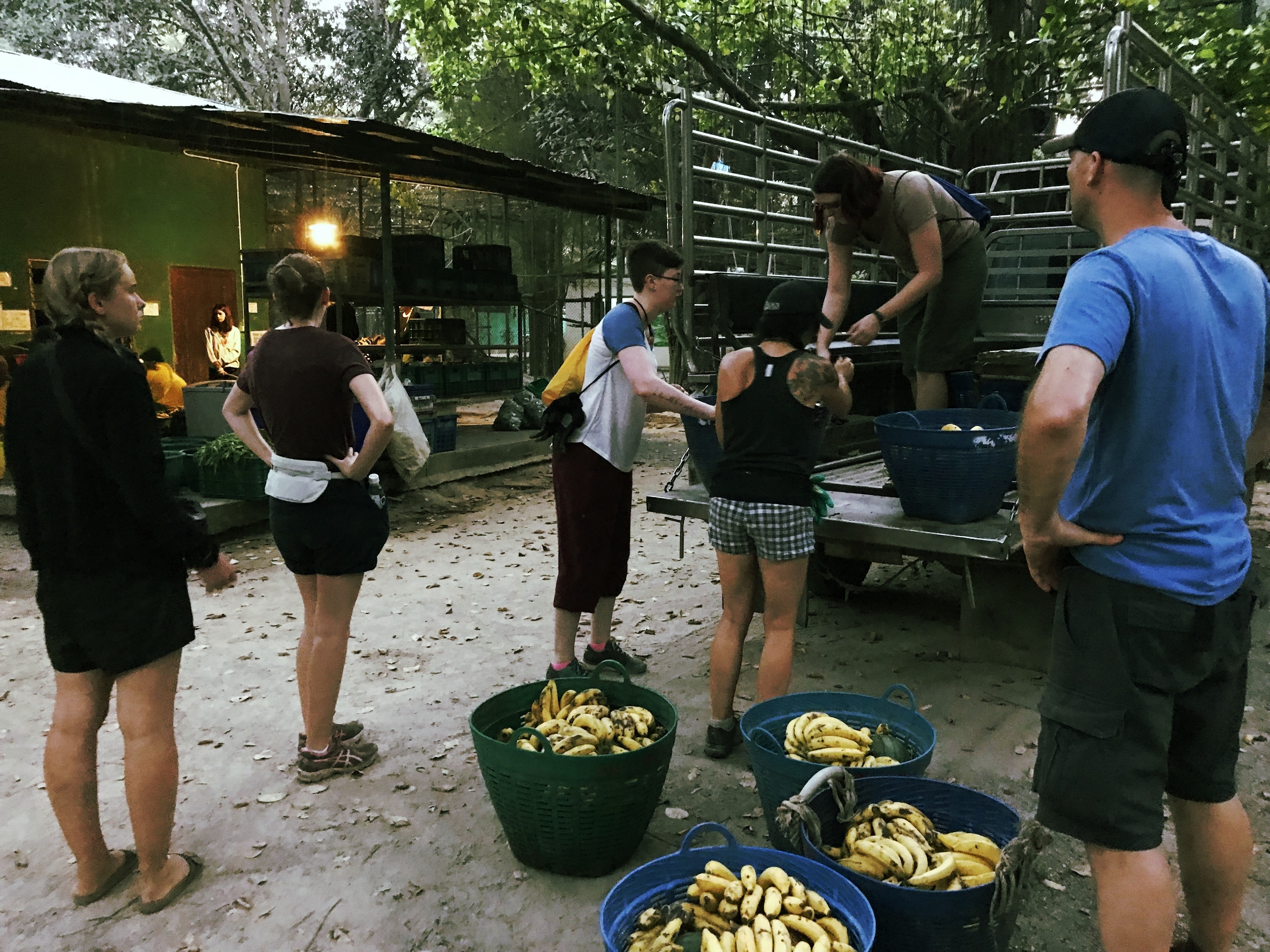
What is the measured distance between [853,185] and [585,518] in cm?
212

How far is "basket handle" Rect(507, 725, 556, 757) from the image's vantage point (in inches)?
122

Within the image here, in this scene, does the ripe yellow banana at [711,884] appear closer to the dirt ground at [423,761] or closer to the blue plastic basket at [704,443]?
the dirt ground at [423,761]

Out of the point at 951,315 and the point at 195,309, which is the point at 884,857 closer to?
the point at 951,315

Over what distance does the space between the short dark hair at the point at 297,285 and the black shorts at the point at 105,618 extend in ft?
4.08

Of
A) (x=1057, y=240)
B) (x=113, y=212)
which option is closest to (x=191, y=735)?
(x=1057, y=240)

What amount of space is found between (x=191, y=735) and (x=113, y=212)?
39.8 feet

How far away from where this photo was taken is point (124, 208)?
14.1 m

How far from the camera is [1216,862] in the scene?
2463mm

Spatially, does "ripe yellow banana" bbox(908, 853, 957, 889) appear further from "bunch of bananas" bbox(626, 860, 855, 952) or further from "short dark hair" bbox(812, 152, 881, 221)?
"short dark hair" bbox(812, 152, 881, 221)

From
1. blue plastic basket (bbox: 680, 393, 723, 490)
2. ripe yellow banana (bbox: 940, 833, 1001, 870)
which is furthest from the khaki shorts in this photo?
ripe yellow banana (bbox: 940, 833, 1001, 870)

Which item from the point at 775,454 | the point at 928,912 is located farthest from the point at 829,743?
the point at 775,454

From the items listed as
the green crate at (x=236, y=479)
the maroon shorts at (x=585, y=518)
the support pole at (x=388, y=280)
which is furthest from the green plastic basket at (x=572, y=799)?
the support pole at (x=388, y=280)

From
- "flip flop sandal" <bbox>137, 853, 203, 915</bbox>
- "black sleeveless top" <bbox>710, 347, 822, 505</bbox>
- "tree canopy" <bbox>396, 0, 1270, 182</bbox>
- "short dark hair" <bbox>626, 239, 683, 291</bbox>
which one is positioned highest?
"tree canopy" <bbox>396, 0, 1270, 182</bbox>

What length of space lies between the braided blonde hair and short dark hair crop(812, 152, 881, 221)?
3.17m
